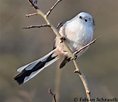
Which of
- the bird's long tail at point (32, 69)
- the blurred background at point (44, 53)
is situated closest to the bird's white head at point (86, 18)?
the bird's long tail at point (32, 69)

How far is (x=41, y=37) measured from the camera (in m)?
5.75

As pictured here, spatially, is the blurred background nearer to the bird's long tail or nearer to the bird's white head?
the bird's long tail

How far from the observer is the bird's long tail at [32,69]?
2.83m

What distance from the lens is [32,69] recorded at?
3.07 meters

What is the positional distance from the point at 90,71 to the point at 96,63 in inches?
4.8

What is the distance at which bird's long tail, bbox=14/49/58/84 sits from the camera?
2830 mm

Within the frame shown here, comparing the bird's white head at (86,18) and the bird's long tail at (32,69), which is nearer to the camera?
the bird's long tail at (32,69)

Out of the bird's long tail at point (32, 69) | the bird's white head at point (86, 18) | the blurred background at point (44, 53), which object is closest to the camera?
the bird's long tail at point (32, 69)

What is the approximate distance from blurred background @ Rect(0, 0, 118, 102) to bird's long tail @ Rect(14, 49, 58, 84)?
978 mm

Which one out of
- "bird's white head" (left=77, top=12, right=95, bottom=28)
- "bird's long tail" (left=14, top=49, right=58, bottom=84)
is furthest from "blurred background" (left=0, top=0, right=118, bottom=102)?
"bird's white head" (left=77, top=12, right=95, bottom=28)

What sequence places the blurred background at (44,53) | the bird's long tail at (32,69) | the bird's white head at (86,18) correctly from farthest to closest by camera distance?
the blurred background at (44,53), the bird's white head at (86,18), the bird's long tail at (32,69)

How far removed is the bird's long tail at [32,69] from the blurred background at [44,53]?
0.98 metres

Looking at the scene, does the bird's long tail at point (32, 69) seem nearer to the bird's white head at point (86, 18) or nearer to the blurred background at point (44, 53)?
the bird's white head at point (86, 18)

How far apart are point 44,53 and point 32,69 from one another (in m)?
2.42
